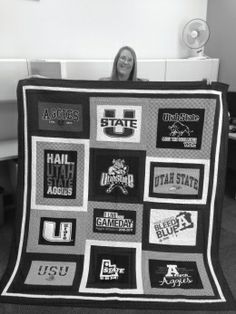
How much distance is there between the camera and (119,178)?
1882 mm

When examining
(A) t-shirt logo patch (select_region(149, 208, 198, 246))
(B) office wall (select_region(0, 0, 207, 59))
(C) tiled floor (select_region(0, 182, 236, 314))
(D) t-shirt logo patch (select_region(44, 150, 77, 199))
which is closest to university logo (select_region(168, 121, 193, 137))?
(A) t-shirt logo patch (select_region(149, 208, 198, 246))

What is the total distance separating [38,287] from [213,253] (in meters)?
1.01

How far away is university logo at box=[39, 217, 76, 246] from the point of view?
1.88 meters

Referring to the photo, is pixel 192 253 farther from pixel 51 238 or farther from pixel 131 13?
pixel 131 13

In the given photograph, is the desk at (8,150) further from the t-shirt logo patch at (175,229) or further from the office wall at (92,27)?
the t-shirt logo patch at (175,229)

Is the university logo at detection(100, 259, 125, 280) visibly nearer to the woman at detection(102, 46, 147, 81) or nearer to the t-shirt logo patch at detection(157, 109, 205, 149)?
the t-shirt logo patch at detection(157, 109, 205, 149)

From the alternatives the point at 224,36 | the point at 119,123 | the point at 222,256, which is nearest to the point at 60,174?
the point at 119,123

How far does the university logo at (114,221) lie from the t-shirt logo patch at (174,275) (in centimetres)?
24

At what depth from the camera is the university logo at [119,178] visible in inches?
74.0

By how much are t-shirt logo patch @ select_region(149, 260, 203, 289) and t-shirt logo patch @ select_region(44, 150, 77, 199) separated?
0.63 metres

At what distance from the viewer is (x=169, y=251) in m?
Result: 1.87

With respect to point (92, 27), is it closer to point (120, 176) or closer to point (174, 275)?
point (120, 176)

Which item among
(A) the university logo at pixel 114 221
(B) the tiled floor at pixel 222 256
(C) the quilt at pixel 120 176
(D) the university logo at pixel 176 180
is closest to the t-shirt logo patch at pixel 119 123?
(C) the quilt at pixel 120 176

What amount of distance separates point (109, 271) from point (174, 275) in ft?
1.19
